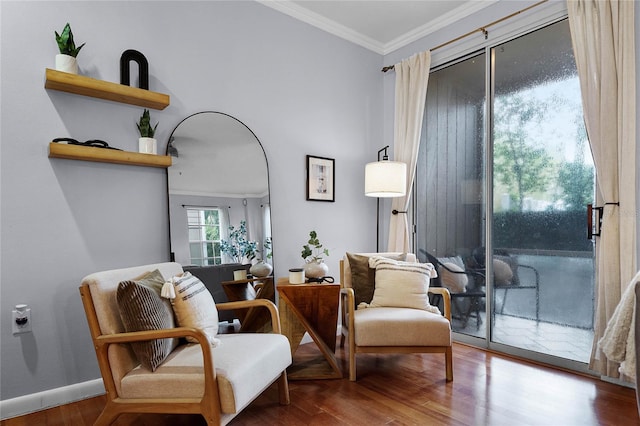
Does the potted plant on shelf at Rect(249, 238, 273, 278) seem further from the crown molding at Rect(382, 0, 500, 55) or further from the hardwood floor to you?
the crown molding at Rect(382, 0, 500, 55)

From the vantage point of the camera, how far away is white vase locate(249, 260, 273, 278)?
2984 millimetres

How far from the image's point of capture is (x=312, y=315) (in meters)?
2.67

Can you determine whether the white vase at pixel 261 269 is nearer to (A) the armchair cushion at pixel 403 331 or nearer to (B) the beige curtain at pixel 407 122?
(A) the armchair cushion at pixel 403 331

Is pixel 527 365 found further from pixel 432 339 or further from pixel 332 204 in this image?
pixel 332 204

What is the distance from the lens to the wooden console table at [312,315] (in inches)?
103

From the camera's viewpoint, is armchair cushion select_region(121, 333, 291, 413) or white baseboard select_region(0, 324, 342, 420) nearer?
armchair cushion select_region(121, 333, 291, 413)

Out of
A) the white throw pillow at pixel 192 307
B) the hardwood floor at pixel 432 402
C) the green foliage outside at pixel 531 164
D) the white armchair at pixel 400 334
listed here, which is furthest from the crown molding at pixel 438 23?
the white throw pillow at pixel 192 307

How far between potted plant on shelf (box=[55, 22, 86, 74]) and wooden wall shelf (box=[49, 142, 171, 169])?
16.9 inches

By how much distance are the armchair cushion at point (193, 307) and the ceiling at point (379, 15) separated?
238 centimetres

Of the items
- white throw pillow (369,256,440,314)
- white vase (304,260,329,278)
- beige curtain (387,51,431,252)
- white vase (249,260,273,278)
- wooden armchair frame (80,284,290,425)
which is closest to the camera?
wooden armchair frame (80,284,290,425)

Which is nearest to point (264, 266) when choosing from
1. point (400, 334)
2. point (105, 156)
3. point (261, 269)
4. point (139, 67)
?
point (261, 269)

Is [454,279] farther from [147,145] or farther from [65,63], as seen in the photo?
[65,63]

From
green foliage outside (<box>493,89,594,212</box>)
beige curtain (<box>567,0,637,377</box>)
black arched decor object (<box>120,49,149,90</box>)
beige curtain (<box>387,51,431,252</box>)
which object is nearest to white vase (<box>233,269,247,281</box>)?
black arched decor object (<box>120,49,149,90</box>)

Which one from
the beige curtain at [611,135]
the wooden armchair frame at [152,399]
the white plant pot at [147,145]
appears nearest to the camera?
→ the wooden armchair frame at [152,399]
